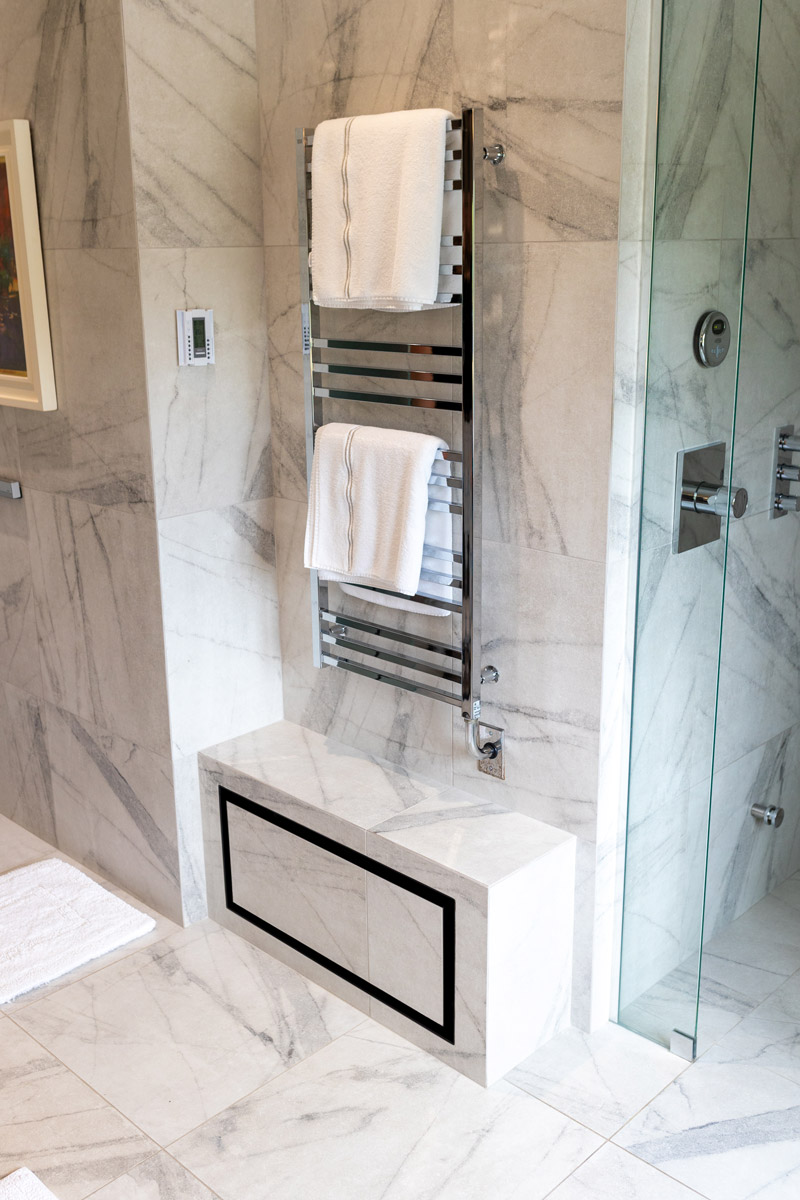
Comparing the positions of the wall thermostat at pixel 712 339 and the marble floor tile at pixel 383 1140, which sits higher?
the wall thermostat at pixel 712 339

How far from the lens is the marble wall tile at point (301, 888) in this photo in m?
2.24

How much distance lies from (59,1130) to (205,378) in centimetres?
145

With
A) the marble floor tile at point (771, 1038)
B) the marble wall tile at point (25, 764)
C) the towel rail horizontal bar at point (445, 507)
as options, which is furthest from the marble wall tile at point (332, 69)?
the marble floor tile at point (771, 1038)

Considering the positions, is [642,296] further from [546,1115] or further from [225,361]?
[546,1115]

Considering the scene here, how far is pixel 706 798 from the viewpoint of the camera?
1972mm

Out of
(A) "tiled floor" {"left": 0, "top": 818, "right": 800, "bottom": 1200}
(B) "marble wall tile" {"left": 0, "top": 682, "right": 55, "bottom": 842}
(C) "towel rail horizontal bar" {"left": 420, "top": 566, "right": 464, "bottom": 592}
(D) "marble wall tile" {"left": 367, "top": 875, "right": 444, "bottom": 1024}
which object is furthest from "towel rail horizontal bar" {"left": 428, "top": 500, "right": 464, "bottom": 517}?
(B) "marble wall tile" {"left": 0, "top": 682, "right": 55, "bottom": 842}

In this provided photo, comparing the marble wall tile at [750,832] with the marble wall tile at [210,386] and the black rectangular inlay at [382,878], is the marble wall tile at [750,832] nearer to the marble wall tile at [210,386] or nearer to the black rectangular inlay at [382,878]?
the black rectangular inlay at [382,878]

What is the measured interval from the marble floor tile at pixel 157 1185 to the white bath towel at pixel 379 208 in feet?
4.94

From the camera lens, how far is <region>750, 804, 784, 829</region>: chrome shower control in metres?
2.35

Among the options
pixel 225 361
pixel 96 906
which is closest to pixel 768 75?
pixel 225 361

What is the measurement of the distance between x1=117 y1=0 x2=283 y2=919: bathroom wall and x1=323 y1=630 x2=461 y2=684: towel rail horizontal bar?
276 millimetres

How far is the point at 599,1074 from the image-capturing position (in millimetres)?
2066

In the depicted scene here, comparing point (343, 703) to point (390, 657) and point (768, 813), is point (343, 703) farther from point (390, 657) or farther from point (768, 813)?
point (768, 813)

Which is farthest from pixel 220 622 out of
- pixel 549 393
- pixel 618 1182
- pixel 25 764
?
pixel 618 1182
